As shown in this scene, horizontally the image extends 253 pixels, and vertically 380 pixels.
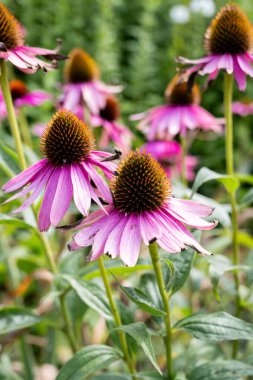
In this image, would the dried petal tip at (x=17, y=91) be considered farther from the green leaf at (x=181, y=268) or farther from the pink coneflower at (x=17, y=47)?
the green leaf at (x=181, y=268)

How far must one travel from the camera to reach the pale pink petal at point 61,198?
2.94ft

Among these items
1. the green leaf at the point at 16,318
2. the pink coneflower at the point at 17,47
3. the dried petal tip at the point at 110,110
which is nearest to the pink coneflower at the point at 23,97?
the dried petal tip at the point at 110,110

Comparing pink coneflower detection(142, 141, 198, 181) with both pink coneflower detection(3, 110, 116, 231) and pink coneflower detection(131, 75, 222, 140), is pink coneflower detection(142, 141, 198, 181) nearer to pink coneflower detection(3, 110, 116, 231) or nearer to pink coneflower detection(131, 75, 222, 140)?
pink coneflower detection(131, 75, 222, 140)

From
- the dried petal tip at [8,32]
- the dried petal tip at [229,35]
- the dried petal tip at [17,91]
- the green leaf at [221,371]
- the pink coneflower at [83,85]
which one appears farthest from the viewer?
the dried petal tip at [17,91]

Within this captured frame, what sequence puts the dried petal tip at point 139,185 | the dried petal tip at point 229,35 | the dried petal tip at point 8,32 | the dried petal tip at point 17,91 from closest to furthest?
the dried petal tip at point 139,185 → the dried petal tip at point 8,32 → the dried petal tip at point 229,35 → the dried petal tip at point 17,91

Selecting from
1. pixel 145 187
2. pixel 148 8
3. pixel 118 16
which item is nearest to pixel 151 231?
pixel 145 187

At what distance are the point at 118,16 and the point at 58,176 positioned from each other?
3839 mm

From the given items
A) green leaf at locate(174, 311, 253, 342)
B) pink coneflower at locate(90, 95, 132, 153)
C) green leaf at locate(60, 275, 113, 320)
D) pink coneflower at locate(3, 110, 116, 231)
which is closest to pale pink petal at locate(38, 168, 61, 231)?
pink coneflower at locate(3, 110, 116, 231)

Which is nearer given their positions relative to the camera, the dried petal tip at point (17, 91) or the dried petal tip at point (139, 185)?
the dried petal tip at point (139, 185)

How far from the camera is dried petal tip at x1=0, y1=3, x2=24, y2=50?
46.1 inches

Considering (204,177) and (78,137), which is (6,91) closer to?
(78,137)

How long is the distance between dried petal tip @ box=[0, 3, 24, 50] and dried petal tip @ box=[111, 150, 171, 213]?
414mm

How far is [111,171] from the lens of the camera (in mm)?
990

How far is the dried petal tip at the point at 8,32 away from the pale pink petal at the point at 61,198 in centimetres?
38
